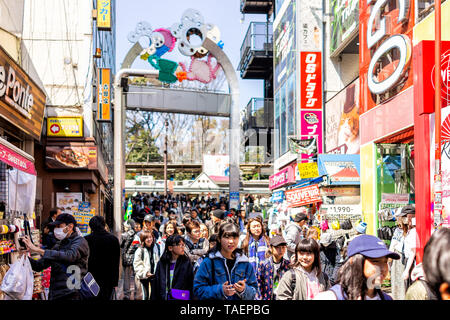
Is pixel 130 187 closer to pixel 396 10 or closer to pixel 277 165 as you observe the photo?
pixel 277 165

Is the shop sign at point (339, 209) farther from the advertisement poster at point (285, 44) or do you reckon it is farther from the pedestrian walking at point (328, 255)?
the advertisement poster at point (285, 44)

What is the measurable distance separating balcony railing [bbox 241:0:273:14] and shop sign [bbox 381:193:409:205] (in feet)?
102

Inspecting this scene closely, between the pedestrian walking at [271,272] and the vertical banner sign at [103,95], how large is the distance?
1440 centimetres

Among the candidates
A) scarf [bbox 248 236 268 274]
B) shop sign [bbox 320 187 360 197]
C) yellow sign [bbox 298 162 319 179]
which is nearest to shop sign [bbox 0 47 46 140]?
scarf [bbox 248 236 268 274]

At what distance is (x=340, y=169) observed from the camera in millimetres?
17953

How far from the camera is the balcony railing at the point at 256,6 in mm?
43156

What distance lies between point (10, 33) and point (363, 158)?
10.9 metres

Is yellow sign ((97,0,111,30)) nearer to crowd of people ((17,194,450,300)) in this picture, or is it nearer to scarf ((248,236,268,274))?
crowd of people ((17,194,450,300))

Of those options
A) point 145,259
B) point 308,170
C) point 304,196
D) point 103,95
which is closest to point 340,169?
point 308,170

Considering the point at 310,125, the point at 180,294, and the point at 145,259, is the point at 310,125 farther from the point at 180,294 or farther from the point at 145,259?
the point at 180,294

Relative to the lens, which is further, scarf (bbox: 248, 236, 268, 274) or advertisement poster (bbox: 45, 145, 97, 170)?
advertisement poster (bbox: 45, 145, 97, 170)

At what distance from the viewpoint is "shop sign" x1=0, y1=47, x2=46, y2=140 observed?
37.6ft

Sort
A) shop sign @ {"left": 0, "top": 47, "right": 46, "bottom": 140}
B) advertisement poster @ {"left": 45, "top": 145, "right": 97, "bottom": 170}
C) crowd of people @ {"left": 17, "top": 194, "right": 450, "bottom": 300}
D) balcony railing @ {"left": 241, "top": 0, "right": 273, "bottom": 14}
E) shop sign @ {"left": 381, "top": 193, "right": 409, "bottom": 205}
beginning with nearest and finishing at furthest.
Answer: crowd of people @ {"left": 17, "top": 194, "right": 450, "bottom": 300} → shop sign @ {"left": 0, "top": 47, "right": 46, "bottom": 140} → shop sign @ {"left": 381, "top": 193, "right": 409, "bottom": 205} → advertisement poster @ {"left": 45, "top": 145, "right": 97, "bottom": 170} → balcony railing @ {"left": 241, "top": 0, "right": 273, "bottom": 14}

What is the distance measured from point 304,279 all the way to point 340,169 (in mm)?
13305
